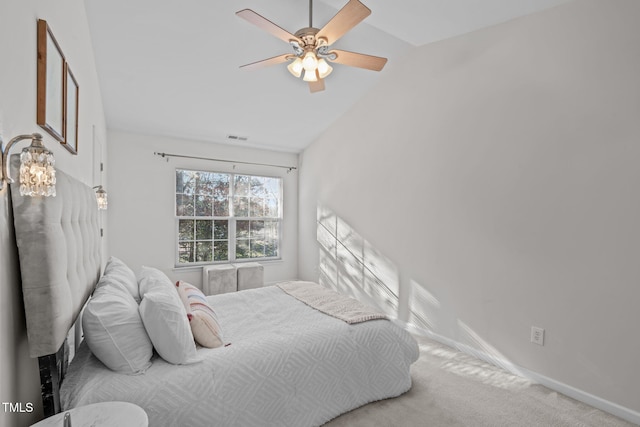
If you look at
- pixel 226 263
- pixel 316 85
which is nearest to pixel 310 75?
pixel 316 85

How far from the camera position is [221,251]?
4.85 m

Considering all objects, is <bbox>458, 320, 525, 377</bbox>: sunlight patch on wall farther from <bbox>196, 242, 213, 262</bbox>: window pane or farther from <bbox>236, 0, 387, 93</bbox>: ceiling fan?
<bbox>196, 242, 213, 262</bbox>: window pane

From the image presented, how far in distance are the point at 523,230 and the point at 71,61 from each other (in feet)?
10.8

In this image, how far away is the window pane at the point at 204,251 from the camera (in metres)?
4.67

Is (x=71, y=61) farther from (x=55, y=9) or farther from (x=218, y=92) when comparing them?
(x=218, y=92)

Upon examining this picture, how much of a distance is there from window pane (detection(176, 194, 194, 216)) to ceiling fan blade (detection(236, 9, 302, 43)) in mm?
3163

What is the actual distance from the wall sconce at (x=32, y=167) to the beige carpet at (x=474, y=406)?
187 centimetres

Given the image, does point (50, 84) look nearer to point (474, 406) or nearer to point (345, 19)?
point (345, 19)

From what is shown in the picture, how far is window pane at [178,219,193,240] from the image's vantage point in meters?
4.54

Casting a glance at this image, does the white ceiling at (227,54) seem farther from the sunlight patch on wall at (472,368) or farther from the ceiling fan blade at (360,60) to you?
the sunlight patch on wall at (472,368)

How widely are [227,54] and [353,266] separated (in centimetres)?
282

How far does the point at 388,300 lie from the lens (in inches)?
144

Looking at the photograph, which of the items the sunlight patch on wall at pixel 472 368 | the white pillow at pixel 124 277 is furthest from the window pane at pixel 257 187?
the sunlight patch on wall at pixel 472 368

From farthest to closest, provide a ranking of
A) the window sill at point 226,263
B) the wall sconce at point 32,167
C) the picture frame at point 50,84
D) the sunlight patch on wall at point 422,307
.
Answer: the window sill at point 226,263 < the sunlight patch on wall at point 422,307 < the picture frame at point 50,84 < the wall sconce at point 32,167
